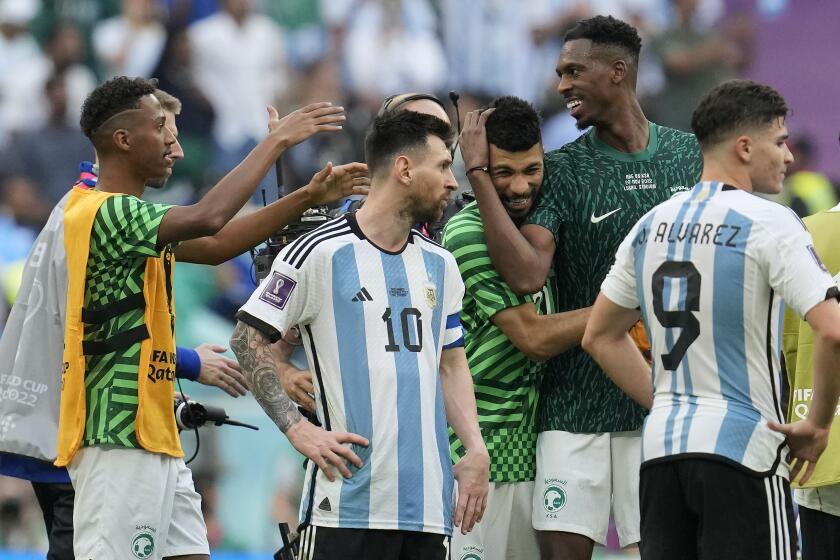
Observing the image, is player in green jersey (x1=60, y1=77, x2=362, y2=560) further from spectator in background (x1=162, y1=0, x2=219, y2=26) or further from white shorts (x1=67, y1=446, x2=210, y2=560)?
spectator in background (x1=162, y1=0, x2=219, y2=26)

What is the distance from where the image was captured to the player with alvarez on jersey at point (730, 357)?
472 centimetres

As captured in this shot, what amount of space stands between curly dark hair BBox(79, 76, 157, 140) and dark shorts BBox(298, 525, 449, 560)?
1955 mm

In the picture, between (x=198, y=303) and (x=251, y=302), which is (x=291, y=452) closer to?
(x=198, y=303)

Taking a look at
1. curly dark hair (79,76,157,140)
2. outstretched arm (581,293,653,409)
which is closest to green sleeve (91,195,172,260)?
curly dark hair (79,76,157,140)

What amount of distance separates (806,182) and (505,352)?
22.4ft

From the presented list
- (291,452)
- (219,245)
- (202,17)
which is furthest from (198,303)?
(219,245)

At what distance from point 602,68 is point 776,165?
141cm

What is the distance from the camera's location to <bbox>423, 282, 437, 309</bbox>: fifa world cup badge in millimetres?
5238

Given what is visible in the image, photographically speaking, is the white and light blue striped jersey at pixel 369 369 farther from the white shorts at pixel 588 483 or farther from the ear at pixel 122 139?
the ear at pixel 122 139

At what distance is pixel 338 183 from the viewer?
17.8 feet

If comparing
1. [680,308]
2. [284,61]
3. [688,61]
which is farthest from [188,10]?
[680,308]

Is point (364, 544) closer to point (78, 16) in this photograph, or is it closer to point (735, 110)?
point (735, 110)

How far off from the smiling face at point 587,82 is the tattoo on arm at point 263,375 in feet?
5.99

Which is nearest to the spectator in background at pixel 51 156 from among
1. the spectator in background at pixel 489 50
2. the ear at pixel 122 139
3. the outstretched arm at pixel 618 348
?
the spectator in background at pixel 489 50
